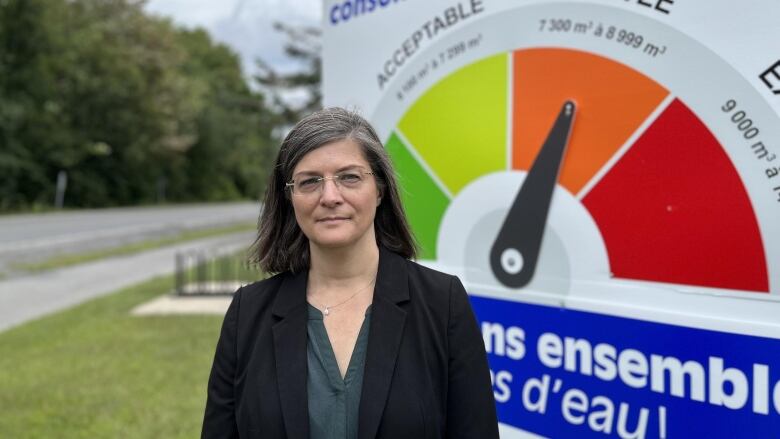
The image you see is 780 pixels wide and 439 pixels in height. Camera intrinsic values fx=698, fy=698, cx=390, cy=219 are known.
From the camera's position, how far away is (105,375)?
640 cm

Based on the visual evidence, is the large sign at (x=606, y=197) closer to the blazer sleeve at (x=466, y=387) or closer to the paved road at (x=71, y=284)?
the blazer sleeve at (x=466, y=387)

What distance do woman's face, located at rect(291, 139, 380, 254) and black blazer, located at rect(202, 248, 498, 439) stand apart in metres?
0.17

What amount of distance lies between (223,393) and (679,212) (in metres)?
1.35

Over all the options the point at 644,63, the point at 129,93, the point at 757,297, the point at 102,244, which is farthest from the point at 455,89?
the point at 129,93

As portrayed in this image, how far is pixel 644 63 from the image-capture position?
209 cm

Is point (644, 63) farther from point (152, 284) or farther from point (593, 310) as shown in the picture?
point (152, 284)

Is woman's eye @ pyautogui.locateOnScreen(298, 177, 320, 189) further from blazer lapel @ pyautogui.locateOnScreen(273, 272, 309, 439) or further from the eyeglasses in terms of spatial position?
blazer lapel @ pyautogui.locateOnScreen(273, 272, 309, 439)

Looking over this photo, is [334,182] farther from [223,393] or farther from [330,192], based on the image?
[223,393]

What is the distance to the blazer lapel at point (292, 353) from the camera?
1.61 metres

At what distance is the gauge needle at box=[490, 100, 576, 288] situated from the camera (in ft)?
7.58

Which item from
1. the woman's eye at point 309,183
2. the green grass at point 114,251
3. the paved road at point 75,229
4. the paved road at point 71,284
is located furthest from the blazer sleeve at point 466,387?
the paved road at point 75,229

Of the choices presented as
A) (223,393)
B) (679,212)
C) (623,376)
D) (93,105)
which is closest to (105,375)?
(223,393)

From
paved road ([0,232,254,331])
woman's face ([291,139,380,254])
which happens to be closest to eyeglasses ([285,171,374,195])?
woman's face ([291,139,380,254])

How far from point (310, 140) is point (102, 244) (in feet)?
59.2
